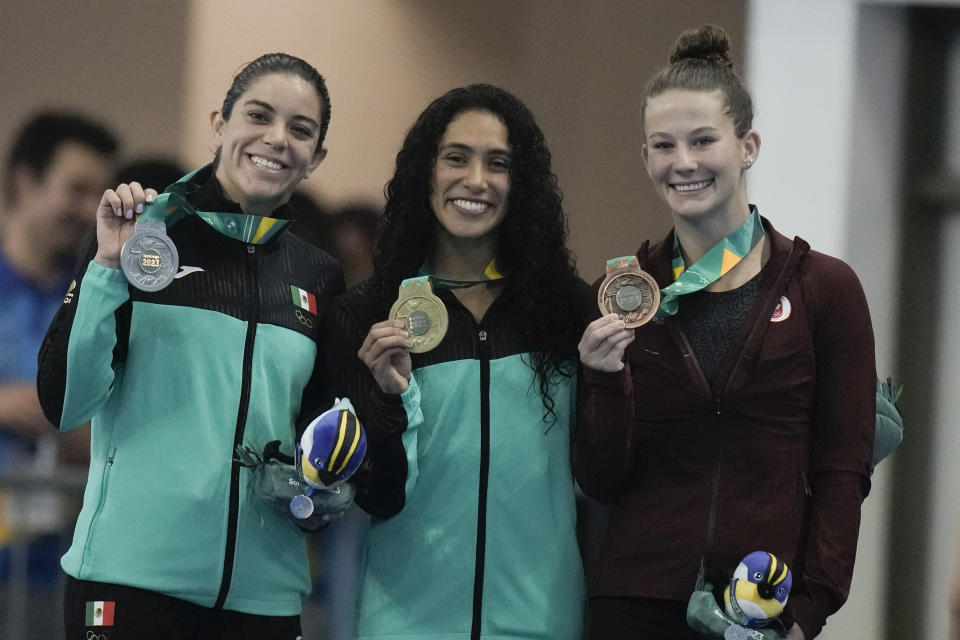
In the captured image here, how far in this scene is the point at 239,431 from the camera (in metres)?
2.55

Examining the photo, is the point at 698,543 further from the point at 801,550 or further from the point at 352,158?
the point at 352,158

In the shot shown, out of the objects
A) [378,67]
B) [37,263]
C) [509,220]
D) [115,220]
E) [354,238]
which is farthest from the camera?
[378,67]

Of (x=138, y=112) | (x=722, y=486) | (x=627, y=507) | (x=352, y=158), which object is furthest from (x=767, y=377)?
(x=138, y=112)

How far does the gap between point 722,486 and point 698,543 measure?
124mm

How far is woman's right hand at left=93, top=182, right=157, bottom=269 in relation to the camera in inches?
96.5

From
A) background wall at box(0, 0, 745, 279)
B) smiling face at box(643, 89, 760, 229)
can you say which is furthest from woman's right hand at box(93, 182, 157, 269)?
background wall at box(0, 0, 745, 279)

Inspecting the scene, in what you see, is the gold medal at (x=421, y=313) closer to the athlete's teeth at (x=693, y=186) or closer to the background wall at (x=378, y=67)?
the athlete's teeth at (x=693, y=186)

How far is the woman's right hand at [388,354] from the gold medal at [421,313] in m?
0.03

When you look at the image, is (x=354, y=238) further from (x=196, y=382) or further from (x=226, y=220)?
(x=196, y=382)

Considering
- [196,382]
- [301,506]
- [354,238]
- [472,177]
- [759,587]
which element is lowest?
[759,587]

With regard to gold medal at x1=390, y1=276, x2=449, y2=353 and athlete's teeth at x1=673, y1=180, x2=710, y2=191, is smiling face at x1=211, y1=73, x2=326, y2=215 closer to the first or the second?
gold medal at x1=390, y1=276, x2=449, y2=353

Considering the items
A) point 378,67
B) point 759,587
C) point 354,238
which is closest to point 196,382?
point 759,587

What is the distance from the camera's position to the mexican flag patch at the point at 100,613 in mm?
2412

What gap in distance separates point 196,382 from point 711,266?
1111 millimetres
